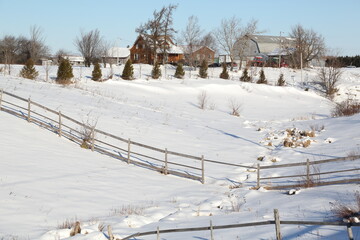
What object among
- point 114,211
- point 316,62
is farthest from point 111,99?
point 316,62

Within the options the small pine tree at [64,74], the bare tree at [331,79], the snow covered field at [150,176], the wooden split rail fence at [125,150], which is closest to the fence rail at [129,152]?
the wooden split rail fence at [125,150]

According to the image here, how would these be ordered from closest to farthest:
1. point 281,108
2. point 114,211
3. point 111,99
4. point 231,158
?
point 114,211
point 231,158
point 111,99
point 281,108

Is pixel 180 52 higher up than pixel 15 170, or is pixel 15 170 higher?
pixel 180 52

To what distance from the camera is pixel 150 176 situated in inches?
671

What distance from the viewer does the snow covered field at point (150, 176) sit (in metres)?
9.77

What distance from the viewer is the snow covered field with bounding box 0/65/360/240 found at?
9.77m

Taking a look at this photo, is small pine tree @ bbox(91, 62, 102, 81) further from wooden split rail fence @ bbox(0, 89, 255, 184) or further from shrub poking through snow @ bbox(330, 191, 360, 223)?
shrub poking through snow @ bbox(330, 191, 360, 223)

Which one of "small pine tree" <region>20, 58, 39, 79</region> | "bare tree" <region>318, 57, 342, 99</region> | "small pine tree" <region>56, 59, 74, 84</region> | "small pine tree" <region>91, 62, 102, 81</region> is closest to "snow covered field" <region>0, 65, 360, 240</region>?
"small pine tree" <region>56, 59, 74, 84</region>

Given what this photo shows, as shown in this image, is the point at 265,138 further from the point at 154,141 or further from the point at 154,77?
the point at 154,77

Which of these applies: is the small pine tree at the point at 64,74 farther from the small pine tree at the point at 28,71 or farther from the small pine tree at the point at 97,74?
the small pine tree at the point at 97,74

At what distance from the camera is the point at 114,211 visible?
11508mm

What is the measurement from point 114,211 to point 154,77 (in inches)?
1682

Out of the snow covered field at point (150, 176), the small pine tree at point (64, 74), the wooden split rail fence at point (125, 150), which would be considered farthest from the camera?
the small pine tree at point (64, 74)

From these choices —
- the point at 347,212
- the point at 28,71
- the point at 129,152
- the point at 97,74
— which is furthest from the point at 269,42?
the point at 347,212
